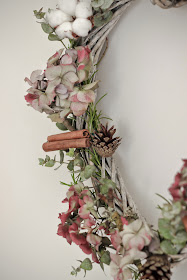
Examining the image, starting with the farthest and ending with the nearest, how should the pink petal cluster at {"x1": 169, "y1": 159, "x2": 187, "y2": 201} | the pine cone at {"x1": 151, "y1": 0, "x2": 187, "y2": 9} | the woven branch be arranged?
the woven branch, the pine cone at {"x1": 151, "y1": 0, "x2": 187, "y2": 9}, the pink petal cluster at {"x1": 169, "y1": 159, "x2": 187, "y2": 201}

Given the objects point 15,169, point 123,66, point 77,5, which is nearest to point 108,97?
point 123,66

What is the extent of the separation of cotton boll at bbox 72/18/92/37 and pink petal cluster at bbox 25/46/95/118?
0.04m

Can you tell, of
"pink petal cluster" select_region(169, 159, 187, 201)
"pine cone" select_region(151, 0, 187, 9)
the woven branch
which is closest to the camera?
"pink petal cluster" select_region(169, 159, 187, 201)

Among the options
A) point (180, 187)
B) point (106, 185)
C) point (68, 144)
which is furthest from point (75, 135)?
point (180, 187)

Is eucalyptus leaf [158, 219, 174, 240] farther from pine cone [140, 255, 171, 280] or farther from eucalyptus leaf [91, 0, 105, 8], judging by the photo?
eucalyptus leaf [91, 0, 105, 8]

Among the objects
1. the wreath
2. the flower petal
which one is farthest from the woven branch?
the flower petal

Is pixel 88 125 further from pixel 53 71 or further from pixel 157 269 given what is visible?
pixel 157 269

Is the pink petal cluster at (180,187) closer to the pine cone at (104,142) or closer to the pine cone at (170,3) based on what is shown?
the pine cone at (104,142)

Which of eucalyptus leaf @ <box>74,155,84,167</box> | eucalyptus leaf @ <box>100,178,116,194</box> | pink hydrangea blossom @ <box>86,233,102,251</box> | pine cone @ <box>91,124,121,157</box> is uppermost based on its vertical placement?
pine cone @ <box>91,124,121,157</box>

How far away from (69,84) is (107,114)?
0.56ft

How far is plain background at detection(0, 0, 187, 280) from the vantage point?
105cm

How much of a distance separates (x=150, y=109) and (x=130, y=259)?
386 millimetres

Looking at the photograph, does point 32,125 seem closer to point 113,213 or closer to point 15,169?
point 15,169

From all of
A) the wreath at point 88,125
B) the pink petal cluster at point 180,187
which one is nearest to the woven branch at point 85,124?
the wreath at point 88,125
